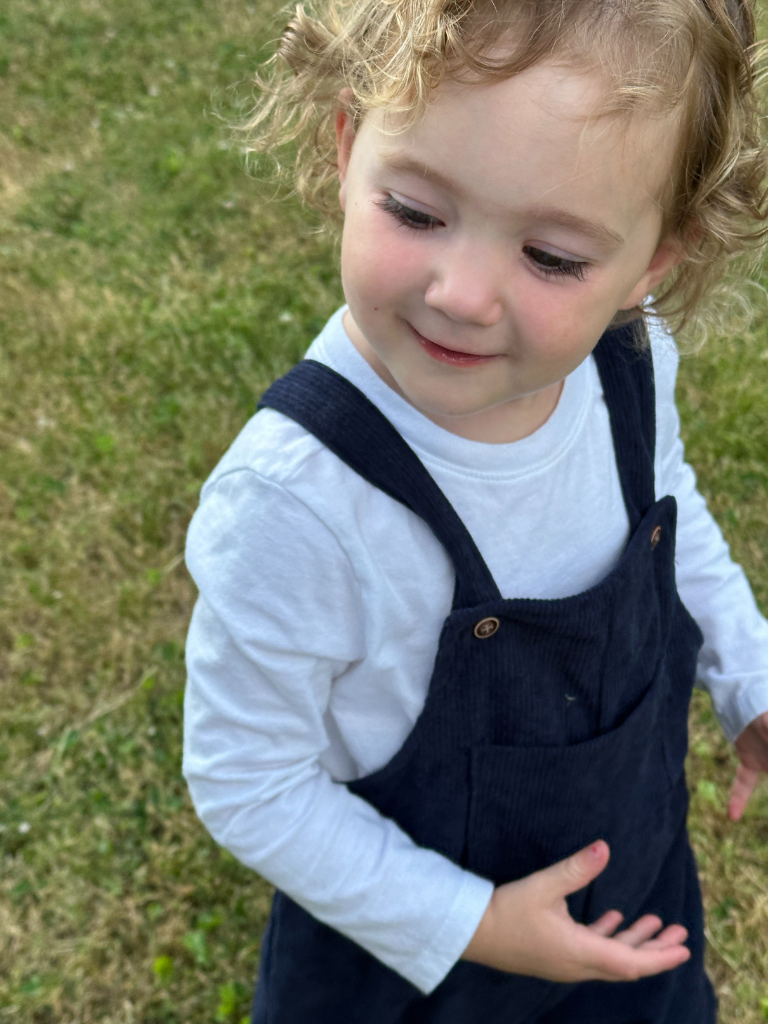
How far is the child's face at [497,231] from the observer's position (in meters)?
0.97

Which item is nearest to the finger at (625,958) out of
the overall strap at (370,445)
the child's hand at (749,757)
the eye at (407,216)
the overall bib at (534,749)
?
the overall bib at (534,749)

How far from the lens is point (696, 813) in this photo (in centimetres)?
245

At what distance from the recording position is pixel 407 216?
3.54 feet

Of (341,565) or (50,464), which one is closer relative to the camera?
(341,565)

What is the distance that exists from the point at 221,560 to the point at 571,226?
0.60 meters

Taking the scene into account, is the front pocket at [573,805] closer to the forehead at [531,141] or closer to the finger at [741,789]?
the finger at [741,789]

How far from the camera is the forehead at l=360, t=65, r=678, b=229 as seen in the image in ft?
3.15

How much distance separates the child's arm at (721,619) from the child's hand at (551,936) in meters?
0.47

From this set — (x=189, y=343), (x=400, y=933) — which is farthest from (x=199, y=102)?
(x=400, y=933)

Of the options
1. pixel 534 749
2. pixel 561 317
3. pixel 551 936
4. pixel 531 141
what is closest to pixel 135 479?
pixel 534 749

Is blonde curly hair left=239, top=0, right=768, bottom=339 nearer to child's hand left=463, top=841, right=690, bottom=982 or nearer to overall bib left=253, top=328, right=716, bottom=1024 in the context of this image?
overall bib left=253, top=328, right=716, bottom=1024

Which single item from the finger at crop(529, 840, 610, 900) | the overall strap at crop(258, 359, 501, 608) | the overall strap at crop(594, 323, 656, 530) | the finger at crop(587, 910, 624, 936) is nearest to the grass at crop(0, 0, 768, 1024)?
the finger at crop(587, 910, 624, 936)

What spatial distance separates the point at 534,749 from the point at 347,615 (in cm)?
38

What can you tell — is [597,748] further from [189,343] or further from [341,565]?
[189,343]
